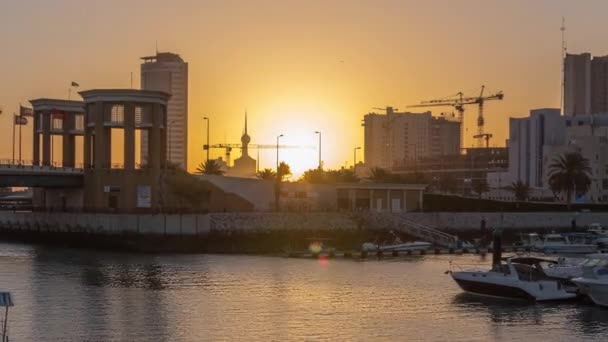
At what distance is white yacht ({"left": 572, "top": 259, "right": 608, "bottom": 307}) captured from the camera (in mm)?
53312

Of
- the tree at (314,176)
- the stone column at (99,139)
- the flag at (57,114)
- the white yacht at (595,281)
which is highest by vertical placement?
A: the flag at (57,114)

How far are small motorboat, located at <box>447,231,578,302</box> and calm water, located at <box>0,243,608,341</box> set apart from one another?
1.02 m

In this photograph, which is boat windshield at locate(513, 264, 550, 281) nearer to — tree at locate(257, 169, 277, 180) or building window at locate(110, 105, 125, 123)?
building window at locate(110, 105, 125, 123)

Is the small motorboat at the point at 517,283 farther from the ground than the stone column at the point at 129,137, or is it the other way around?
the stone column at the point at 129,137

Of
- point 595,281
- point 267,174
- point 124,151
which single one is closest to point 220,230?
point 124,151

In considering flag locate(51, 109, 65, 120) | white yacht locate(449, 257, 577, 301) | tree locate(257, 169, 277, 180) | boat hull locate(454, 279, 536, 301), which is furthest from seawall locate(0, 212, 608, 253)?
tree locate(257, 169, 277, 180)

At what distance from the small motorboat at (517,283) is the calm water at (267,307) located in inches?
40.3

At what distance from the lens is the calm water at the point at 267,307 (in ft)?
148

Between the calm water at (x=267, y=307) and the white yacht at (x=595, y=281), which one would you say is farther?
the white yacht at (x=595, y=281)

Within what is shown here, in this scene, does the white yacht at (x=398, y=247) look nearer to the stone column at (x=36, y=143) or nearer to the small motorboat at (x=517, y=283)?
the small motorboat at (x=517, y=283)

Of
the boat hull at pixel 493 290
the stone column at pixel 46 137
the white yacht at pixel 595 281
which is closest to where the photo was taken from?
the white yacht at pixel 595 281

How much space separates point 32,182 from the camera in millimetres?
102250

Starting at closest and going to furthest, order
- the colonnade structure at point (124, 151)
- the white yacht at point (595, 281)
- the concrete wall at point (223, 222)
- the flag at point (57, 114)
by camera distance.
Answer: the white yacht at point (595, 281), the concrete wall at point (223, 222), the colonnade structure at point (124, 151), the flag at point (57, 114)

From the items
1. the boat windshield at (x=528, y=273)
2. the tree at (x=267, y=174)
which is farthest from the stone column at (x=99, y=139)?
the boat windshield at (x=528, y=273)
